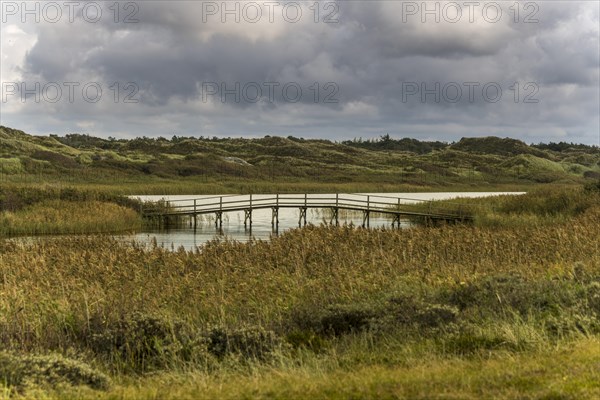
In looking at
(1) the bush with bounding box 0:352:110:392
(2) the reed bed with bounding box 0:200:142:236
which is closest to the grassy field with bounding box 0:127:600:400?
(1) the bush with bounding box 0:352:110:392

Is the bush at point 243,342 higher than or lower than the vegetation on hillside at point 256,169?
lower

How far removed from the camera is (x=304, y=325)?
41.0 ft

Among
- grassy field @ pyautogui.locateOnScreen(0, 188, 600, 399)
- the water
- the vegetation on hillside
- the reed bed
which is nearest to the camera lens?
grassy field @ pyautogui.locateOnScreen(0, 188, 600, 399)

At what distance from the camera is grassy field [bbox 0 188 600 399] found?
27.8 feet

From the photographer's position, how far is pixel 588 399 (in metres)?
7.50

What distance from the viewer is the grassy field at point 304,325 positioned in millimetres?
8484

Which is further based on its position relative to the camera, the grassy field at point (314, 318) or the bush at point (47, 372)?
the bush at point (47, 372)

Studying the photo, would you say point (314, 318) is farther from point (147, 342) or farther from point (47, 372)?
point (47, 372)

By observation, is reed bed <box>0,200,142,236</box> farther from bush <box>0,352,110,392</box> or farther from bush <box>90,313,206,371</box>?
bush <box>0,352,110,392</box>

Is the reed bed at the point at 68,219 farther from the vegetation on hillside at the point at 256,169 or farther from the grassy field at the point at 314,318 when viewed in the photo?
the vegetation on hillside at the point at 256,169

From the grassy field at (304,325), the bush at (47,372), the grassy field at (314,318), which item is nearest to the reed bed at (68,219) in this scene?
the grassy field at (314,318)

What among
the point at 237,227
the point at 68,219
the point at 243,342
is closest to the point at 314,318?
the point at 243,342

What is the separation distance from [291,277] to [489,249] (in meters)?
6.73

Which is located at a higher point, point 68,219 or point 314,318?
point 314,318
